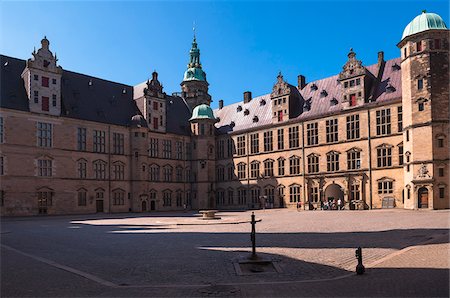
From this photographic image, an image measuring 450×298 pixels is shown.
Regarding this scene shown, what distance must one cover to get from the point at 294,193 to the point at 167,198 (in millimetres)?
20799

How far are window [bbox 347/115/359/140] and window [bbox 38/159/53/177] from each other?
3886 centimetres

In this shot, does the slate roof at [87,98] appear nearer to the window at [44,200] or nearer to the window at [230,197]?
the window at [44,200]

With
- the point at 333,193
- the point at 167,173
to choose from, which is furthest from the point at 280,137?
the point at 167,173

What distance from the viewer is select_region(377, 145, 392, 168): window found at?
51.6m

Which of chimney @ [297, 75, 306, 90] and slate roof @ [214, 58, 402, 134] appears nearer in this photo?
slate roof @ [214, 58, 402, 134]

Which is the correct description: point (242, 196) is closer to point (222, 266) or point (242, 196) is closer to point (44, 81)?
point (44, 81)

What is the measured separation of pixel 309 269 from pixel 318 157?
47.0 m

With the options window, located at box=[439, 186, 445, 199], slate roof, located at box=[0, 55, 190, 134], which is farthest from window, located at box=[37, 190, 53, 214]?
window, located at box=[439, 186, 445, 199]

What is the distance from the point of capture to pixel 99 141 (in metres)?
60.1

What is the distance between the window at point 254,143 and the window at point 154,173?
1541 cm

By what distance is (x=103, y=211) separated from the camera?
59.5 metres

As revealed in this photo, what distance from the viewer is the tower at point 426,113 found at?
44906 millimetres

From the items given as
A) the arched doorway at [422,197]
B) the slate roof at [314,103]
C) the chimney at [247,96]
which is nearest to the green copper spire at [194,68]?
the slate roof at [314,103]

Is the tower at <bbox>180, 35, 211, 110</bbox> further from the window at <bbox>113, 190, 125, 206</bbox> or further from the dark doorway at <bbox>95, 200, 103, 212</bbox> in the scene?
the dark doorway at <bbox>95, 200, 103, 212</bbox>
